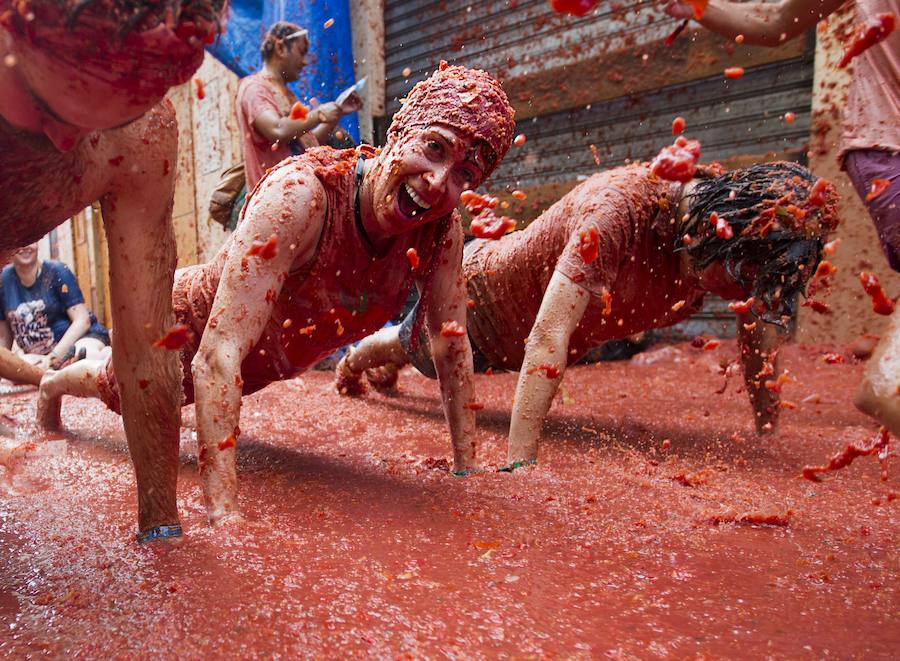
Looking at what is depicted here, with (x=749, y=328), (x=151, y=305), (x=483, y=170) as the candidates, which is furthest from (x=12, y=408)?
(x=749, y=328)

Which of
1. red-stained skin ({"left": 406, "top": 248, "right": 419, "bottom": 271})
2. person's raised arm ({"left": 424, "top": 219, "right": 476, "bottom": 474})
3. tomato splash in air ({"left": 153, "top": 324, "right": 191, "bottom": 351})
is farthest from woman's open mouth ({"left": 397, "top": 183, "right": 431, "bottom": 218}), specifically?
tomato splash in air ({"left": 153, "top": 324, "right": 191, "bottom": 351})

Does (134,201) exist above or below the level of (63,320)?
above

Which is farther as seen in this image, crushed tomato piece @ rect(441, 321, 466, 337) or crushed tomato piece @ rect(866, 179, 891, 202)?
crushed tomato piece @ rect(441, 321, 466, 337)

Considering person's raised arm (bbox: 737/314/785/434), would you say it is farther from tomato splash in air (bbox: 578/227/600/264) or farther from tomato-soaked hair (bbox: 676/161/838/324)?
tomato splash in air (bbox: 578/227/600/264)

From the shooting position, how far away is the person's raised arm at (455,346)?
2.19 meters

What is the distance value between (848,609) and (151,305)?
Result: 4.91 ft

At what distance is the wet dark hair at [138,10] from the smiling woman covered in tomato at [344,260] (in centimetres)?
88

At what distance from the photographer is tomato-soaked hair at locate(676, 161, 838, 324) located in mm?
2312

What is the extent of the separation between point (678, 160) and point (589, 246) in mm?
412

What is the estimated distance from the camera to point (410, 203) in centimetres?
185

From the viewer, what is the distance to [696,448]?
8.63 ft

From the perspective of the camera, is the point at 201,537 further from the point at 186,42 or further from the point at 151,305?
the point at 186,42

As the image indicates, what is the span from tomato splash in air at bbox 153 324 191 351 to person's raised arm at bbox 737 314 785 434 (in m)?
2.26

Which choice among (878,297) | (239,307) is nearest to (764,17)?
(878,297)
